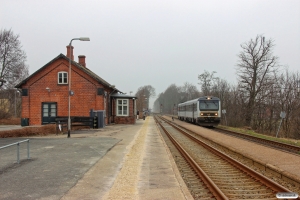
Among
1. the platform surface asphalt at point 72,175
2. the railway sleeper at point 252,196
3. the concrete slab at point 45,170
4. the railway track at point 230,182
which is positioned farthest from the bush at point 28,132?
the railway sleeper at point 252,196

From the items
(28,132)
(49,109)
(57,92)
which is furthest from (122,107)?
(28,132)

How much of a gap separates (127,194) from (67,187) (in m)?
1.47

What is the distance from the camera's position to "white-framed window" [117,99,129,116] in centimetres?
3652

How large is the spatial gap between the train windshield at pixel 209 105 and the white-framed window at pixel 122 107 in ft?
29.2

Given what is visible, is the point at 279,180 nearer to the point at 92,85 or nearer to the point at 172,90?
the point at 92,85

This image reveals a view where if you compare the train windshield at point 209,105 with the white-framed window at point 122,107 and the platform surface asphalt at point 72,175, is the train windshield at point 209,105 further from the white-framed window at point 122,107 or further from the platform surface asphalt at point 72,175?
the platform surface asphalt at point 72,175

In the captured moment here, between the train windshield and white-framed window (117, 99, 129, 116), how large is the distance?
891 cm

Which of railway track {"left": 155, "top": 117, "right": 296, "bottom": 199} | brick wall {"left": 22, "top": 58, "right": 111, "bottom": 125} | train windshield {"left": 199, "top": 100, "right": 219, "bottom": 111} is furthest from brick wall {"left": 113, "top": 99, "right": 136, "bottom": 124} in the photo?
railway track {"left": 155, "top": 117, "right": 296, "bottom": 199}

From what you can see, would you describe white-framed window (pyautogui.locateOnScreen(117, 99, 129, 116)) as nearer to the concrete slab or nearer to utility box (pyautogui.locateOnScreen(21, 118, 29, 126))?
utility box (pyautogui.locateOnScreen(21, 118, 29, 126))

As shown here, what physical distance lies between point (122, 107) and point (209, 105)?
10.3 meters

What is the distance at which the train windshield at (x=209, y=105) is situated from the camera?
106ft

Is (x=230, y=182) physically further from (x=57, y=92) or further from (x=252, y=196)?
(x=57, y=92)

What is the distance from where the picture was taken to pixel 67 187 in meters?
7.12

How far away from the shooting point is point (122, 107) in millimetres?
36719
